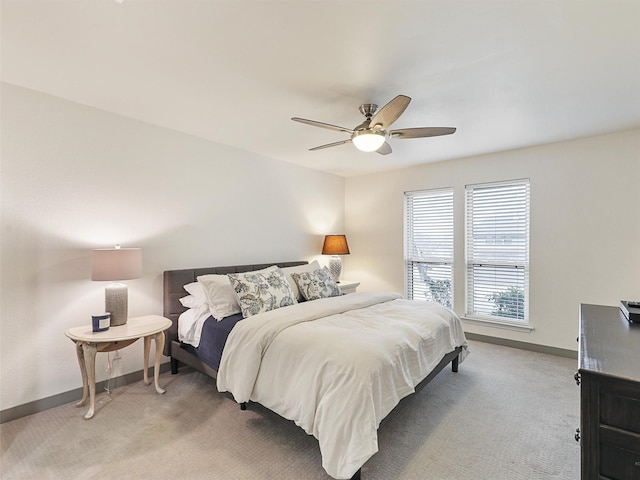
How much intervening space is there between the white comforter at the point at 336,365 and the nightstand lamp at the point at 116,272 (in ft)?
3.28

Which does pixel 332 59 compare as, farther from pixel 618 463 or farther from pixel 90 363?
pixel 90 363

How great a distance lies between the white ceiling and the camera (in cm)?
160

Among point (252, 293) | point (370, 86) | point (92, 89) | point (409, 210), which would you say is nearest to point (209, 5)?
point (370, 86)

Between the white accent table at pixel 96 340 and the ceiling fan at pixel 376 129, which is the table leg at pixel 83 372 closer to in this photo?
the white accent table at pixel 96 340

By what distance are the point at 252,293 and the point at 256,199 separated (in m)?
1.68

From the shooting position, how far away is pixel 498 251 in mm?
4121

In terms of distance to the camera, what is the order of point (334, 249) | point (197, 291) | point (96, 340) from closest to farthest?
point (96, 340), point (197, 291), point (334, 249)

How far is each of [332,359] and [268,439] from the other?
2.74ft

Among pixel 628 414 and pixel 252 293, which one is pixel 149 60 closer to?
pixel 252 293

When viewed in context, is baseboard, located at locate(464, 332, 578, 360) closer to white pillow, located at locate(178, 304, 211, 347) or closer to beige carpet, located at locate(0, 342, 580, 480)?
beige carpet, located at locate(0, 342, 580, 480)

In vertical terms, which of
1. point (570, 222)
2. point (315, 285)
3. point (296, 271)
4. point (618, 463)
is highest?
point (570, 222)

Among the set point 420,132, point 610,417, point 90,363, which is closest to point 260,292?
point 90,363

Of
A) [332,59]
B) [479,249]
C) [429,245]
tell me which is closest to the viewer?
[332,59]

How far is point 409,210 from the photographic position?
16.2ft
